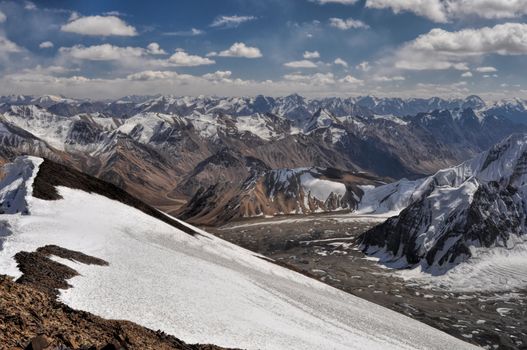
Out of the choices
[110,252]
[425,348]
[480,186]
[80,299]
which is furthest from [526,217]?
[80,299]

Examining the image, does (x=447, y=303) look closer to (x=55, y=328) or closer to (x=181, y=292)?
(x=181, y=292)

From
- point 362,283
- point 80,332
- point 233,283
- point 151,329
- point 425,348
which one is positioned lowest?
point 362,283

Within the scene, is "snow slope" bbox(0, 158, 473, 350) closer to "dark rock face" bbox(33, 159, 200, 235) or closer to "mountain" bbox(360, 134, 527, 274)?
"dark rock face" bbox(33, 159, 200, 235)

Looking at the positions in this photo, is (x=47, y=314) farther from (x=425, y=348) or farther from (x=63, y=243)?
(x=425, y=348)

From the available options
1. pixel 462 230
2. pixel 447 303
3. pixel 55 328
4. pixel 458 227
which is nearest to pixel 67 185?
pixel 55 328

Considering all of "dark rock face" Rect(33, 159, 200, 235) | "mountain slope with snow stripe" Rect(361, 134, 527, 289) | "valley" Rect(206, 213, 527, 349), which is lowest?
"valley" Rect(206, 213, 527, 349)

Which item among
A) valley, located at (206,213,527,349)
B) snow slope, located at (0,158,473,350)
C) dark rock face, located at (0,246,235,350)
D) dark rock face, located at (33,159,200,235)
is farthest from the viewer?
valley, located at (206,213,527,349)

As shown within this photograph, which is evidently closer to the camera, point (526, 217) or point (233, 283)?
point (233, 283)

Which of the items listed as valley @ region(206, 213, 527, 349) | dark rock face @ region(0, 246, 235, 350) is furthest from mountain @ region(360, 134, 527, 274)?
dark rock face @ region(0, 246, 235, 350)

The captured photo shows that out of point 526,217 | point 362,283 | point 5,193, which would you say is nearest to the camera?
point 5,193
